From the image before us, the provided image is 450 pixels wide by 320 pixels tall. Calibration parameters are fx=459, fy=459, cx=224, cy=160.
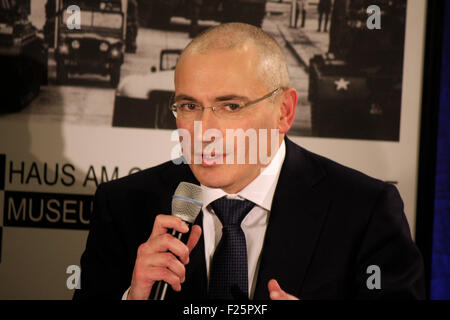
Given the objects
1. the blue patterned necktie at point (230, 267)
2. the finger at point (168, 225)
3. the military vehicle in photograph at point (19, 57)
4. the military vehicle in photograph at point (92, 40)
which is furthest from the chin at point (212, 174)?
the military vehicle in photograph at point (19, 57)

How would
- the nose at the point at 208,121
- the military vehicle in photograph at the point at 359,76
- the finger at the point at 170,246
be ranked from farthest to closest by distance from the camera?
the military vehicle in photograph at the point at 359,76 < the nose at the point at 208,121 < the finger at the point at 170,246

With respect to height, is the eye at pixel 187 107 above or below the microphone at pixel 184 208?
above

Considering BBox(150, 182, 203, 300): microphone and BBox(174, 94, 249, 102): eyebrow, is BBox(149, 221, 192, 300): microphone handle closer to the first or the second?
BBox(150, 182, 203, 300): microphone

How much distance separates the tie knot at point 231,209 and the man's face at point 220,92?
0.06 meters

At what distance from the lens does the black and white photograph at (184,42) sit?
158cm

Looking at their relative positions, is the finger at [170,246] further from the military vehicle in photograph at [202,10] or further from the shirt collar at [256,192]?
the military vehicle in photograph at [202,10]

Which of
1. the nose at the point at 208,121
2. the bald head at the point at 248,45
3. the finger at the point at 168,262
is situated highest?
the bald head at the point at 248,45

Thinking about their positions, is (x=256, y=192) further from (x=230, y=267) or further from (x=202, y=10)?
(x=202, y=10)

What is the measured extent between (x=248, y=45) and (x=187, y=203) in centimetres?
45

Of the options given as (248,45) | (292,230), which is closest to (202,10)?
(248,45)

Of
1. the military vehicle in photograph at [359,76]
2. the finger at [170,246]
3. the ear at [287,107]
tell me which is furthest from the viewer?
the military vehicle in photograph at [359,76]

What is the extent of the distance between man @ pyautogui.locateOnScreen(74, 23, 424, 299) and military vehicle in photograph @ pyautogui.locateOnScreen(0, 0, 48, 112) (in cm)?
67

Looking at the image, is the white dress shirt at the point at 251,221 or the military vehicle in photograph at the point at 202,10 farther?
the military vehicle in photograph at the point at 202,10

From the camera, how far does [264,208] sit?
121 centimetres
